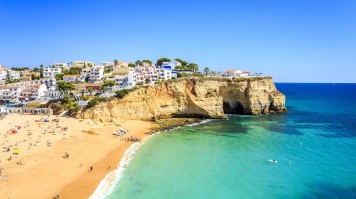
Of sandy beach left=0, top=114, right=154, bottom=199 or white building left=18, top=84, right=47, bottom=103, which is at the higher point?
white building left=18, top=84, right=47, bottom=103

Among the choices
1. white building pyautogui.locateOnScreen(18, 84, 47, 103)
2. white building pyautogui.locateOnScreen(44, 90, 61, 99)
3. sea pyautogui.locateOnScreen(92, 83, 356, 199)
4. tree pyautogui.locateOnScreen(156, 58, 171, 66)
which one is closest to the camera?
sea pyautogui.locateOnScreen(92, 83, 356, 199)

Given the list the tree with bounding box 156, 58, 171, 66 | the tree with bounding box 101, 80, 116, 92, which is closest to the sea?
the tree with bounding box 101, 80, 116, 92

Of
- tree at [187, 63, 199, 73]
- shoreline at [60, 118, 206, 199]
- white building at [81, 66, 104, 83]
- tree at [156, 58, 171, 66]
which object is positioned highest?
tree at [156, 58, 171, 66]

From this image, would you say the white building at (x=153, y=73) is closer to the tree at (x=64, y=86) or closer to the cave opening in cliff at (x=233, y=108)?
the cave opening in cliff at (x=233, y=108)

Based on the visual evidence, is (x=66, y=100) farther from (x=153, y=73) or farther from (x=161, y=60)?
(x=161, y=60)

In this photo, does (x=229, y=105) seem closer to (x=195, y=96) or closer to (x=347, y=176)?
(x=195, y=96)

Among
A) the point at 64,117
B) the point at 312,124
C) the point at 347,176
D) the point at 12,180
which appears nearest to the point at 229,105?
the point at 312,124

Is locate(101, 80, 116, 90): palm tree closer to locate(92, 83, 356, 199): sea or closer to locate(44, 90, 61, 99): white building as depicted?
locate(44, 90, 61, 99): white building

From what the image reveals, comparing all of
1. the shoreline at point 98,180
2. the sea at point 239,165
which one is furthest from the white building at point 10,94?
the sea at point 239,165

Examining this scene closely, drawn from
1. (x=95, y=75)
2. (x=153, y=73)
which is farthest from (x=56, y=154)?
(x=95, y=75)
